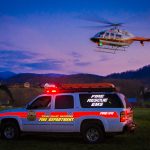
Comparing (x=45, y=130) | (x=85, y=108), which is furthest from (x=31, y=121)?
(x=85, y=108)

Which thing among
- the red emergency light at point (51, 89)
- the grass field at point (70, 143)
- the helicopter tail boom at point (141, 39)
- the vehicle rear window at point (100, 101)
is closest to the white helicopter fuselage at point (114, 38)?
the helicopter tail boom at point (141, 39)

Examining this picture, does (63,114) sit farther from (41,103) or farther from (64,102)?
(41,103)

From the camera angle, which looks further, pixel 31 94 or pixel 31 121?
pixel 31 94

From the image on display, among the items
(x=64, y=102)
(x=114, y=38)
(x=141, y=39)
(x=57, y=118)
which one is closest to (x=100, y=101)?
(x=64, y=102)

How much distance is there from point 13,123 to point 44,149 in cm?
271

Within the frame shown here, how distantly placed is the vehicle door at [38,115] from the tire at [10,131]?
0.41 metres

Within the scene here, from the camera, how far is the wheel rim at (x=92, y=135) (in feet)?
58.6

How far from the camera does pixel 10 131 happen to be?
1903cm

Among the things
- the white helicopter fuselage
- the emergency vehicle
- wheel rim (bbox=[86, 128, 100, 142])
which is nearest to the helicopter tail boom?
the white helicopter fuselage

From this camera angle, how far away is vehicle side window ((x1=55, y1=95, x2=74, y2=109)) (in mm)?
18344

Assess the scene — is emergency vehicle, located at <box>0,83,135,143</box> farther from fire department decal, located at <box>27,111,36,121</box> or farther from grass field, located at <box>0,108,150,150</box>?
grass field, located at <box>0,108,150,150</box>

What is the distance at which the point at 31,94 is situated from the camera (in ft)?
291

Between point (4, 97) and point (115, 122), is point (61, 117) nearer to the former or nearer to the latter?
point (115, 122)

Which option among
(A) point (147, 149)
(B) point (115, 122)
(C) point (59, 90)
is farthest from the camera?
(C) point (59, 90)
